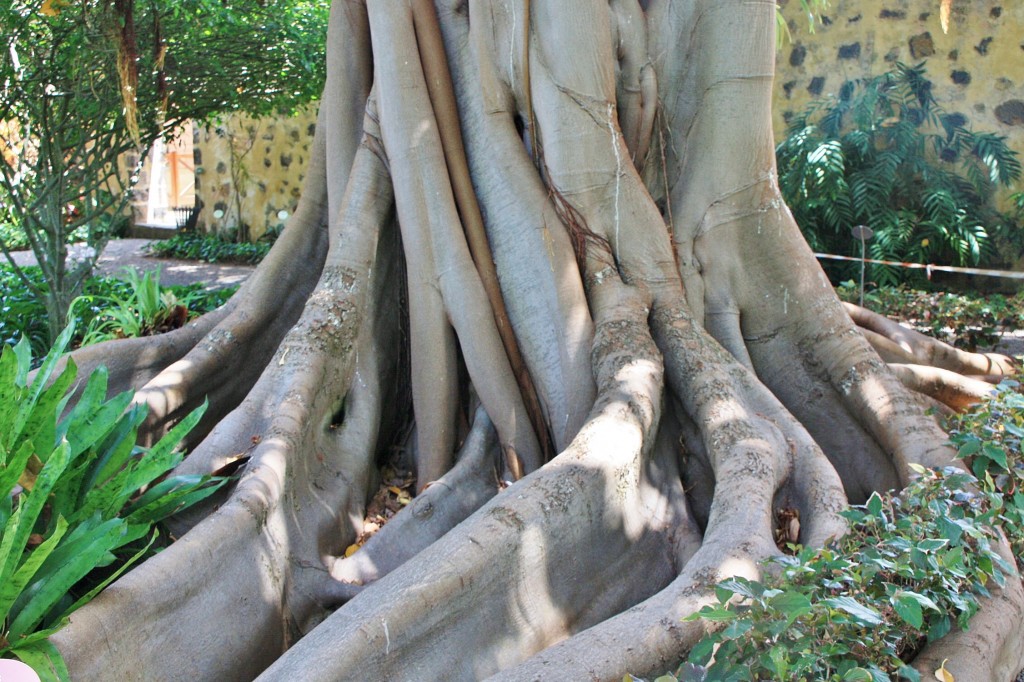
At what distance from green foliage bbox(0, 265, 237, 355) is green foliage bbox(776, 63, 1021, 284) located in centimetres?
627

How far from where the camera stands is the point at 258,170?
16078 mm

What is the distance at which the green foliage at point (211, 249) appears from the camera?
14547 mm

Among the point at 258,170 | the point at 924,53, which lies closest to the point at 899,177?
the point at 924,53

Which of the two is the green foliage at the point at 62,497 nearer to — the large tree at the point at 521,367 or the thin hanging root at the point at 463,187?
the large tree at the point at 521,367

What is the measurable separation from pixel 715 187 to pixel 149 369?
10.0ft

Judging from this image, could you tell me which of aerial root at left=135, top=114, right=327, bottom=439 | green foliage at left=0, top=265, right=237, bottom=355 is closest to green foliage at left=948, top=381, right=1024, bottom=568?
aerial root at left=135, top=114, right=327, bottom=439

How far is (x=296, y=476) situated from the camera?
363 centimetres

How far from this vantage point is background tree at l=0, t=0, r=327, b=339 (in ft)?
25.3

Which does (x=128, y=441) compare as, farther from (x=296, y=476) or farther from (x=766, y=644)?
(x=766, y=644)

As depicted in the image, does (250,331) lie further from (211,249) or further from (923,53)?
(211,249)

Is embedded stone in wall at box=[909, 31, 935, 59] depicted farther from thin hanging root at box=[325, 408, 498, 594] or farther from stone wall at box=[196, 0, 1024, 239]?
thin hanging root at box=[325, 408, 498, 594]

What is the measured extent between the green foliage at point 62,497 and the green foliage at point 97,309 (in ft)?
11.8

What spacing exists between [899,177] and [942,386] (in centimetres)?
609

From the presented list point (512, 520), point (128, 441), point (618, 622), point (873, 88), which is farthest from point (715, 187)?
point (873, 88)
